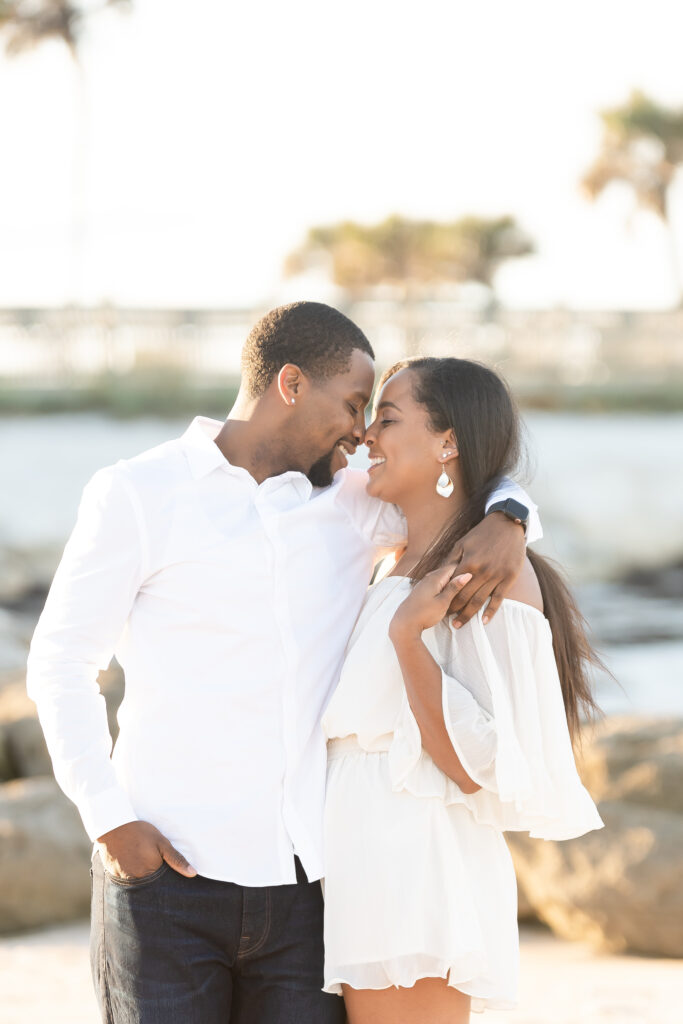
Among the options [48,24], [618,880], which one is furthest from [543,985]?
[48,24]

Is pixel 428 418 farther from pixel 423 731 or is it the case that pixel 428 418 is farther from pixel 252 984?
pixel 252 984

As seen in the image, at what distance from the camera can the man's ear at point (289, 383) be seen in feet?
9.65

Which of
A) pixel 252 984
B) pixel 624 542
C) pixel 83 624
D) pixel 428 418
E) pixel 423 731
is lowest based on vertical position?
pixel 624 542

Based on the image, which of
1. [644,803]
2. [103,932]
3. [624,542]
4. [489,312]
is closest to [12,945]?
[644,803]

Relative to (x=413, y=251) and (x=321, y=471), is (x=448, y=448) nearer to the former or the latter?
(x=321, y=471)

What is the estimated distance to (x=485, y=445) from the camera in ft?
9.80

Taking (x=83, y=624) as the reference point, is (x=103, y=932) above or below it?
below

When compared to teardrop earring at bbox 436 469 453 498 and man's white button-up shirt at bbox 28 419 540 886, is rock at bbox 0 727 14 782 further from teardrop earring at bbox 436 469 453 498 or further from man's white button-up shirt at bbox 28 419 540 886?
teardrop earring at bbox 436 469 453 498

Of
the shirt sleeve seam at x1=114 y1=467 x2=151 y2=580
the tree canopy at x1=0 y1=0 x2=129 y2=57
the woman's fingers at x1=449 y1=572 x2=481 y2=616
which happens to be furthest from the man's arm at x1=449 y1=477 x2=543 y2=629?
the tree canopy at x1=0 y1=0 x2=129 y2=57

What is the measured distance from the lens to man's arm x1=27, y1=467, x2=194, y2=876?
8.68 ft

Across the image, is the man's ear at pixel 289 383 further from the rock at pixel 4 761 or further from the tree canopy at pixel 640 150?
the tree canopy at pixel 640 150

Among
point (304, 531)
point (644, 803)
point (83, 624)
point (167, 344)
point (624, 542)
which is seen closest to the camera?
point (83, 624)

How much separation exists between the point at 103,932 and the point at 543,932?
10.6ft

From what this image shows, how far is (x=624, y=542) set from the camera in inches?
598
